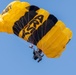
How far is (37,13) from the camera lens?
880 inches

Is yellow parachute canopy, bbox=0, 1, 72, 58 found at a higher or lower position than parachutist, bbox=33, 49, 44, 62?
higher

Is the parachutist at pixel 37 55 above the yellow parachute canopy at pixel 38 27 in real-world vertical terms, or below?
below

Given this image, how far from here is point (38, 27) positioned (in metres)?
21.8

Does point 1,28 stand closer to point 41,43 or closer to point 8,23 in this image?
point 8,23

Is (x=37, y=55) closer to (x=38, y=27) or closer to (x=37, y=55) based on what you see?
(x=37, y=55)

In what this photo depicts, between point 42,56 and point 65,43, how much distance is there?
3.69 feet

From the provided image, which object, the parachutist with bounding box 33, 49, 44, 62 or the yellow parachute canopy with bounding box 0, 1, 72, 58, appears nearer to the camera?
the yellow parachute canopy with bounding box 0, 1, 72, 58

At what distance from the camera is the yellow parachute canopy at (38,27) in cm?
2178

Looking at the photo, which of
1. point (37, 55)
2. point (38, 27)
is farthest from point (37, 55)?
point (38, 27)

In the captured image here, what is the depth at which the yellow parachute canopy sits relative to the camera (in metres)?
21.8

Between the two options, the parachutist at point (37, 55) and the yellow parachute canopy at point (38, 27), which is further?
the parachutist at point (37, 55)

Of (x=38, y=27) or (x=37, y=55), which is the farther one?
(x=37, y=55)

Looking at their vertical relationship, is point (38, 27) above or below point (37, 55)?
above

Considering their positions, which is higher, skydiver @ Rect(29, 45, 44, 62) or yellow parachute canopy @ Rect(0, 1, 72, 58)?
yellow parachute canopy @ Rect(0, 1, 72, 58)
